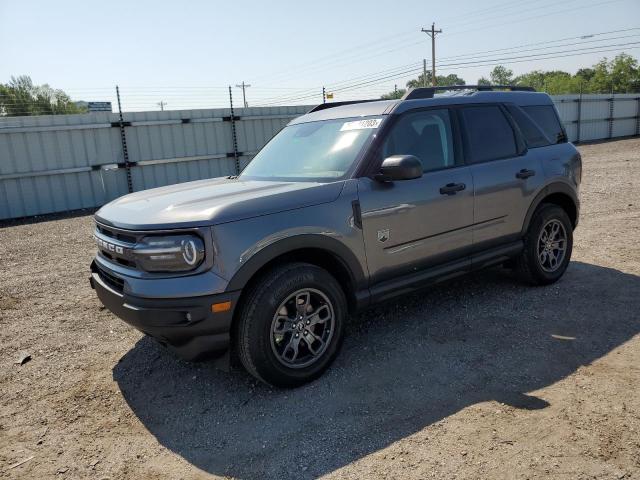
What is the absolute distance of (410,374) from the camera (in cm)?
348

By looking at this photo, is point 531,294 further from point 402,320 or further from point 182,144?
point 182,144

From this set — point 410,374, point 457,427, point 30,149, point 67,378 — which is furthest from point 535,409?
point 30,149

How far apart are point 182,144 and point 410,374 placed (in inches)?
469

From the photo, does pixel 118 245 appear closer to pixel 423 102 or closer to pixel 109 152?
pixel 423 102

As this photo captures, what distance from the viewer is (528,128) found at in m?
4.93

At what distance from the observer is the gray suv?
2.99 metres

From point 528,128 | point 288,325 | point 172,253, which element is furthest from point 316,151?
point 528,128

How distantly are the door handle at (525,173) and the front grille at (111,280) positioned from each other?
3.51 meters

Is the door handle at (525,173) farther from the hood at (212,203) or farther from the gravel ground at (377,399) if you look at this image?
the hood at (212,203)

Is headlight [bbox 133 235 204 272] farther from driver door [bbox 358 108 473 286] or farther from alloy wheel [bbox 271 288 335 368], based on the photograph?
driver door [bbox 358 108 473 286]

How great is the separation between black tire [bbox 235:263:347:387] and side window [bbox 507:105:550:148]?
267cm

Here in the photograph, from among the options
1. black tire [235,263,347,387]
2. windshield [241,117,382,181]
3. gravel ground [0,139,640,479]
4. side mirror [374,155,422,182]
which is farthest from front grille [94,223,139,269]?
side mirror [374,155,422,182]

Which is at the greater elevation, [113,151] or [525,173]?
[113,151]

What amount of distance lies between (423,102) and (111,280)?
2750mm
